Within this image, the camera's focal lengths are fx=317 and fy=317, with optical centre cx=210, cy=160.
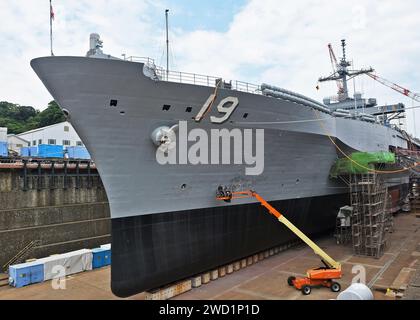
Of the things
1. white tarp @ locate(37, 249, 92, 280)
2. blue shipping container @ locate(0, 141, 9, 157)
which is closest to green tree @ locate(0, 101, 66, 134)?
blue shipping container @ locate(0, 141, 9, 157)

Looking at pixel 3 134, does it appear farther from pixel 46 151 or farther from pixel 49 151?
pixel 49 151

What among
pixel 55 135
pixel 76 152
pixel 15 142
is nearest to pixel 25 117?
pixel 15 142

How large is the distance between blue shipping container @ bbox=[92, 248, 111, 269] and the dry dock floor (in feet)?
1.42

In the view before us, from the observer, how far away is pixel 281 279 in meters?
11.0

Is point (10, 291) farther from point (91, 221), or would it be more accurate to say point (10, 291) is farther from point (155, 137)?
point (155, 137)

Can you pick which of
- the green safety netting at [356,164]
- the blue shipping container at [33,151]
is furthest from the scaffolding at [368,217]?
the blue shipping container at [33,151]

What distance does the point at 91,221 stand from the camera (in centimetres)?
1823

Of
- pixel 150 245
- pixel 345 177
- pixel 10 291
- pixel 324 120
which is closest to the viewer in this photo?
pixel 150 245

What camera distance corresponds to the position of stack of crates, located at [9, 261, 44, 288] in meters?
13.2

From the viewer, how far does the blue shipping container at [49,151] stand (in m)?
21.7

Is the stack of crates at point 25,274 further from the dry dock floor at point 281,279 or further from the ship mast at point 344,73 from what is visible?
the ship mast at point 344,73

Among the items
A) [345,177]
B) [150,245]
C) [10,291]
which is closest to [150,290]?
[150,245]

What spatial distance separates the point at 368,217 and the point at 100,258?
502 inches

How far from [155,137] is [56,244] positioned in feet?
37.6
